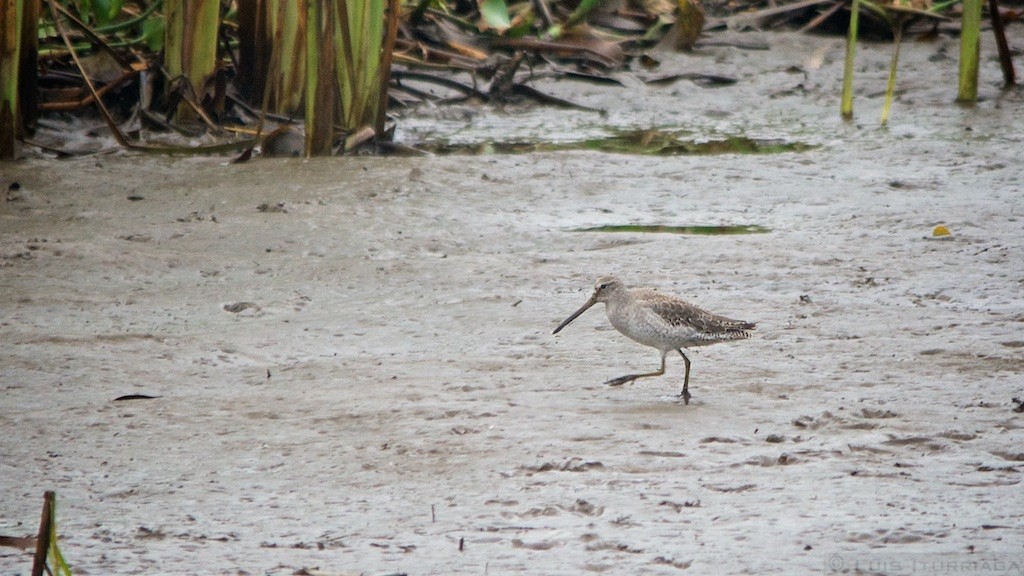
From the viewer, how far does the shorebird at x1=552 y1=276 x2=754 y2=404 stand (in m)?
5.37

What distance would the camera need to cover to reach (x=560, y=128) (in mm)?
10039

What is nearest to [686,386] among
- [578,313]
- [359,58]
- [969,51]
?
[578,313]

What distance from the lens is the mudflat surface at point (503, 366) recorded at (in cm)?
402

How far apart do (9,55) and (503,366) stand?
152 inches

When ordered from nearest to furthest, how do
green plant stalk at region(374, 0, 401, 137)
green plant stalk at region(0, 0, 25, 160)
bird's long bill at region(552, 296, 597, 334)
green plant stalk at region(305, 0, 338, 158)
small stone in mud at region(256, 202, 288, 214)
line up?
bird's long bill at region(552, 296, 597, 334), small stone in mud at region(256, 202, 288, 214), green plant stalk at region(0, 0, 25, 160), green plant stalk at region(305, 0, 338, 158), green plant stalk at region(374, 0, 401, 137)

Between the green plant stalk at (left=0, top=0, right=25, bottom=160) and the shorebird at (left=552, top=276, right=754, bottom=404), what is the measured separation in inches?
159

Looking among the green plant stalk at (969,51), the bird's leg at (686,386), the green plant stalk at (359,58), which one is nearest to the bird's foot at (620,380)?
the bird's leg at (686,386)

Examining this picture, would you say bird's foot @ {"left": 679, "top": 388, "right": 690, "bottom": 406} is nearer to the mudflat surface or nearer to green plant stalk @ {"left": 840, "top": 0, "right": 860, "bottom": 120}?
the mudflat surface

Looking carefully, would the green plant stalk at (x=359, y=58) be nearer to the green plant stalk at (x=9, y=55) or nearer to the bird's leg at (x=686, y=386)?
the green plant stalk at (x=9, y=55)

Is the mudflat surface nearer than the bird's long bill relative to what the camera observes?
Yes

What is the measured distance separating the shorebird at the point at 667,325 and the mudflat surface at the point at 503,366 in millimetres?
176

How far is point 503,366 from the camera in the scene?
550cm

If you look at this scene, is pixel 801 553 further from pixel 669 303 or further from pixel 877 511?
pixel 669 303

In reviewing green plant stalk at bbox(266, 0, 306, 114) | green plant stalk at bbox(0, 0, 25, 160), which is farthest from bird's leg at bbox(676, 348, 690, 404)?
green plant stalk at bbox(0, 0, 25, 160)
